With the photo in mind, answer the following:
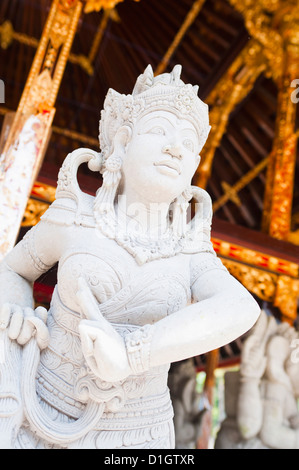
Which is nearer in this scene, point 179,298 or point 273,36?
point 179,298

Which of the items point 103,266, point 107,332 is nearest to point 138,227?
point 103,266

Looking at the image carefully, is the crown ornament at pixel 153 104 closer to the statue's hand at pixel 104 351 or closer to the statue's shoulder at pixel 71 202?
the statue's shoulder at pixel 71 202

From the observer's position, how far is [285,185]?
4.69 meters

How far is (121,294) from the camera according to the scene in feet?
3.95

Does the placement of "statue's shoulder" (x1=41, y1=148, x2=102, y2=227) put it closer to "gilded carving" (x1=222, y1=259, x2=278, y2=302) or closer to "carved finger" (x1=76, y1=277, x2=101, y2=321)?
"carved finger" (x1=76, y1=277, x2=101, y2=321)

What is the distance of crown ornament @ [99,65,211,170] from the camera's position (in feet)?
4.50

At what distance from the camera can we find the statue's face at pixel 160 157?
4.26 ft

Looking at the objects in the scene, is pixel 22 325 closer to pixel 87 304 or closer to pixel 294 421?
pixel 87 304

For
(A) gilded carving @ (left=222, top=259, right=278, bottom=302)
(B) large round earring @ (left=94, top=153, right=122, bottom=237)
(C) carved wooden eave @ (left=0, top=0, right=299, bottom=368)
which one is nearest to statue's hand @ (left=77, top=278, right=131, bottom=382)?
(B) large round earring @ (left=94, top=153, right=122, bottom=237)

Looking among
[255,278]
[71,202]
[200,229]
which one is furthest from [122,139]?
[255,278]

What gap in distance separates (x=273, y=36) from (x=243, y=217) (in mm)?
3253

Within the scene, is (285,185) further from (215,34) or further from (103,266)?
(103,266)

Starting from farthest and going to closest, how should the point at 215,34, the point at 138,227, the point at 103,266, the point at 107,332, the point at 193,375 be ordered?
1. the point at 215,34
2. the point at 193,375
3. the point at 138,227
4. the point at 103,266
5. the point at 107,332
